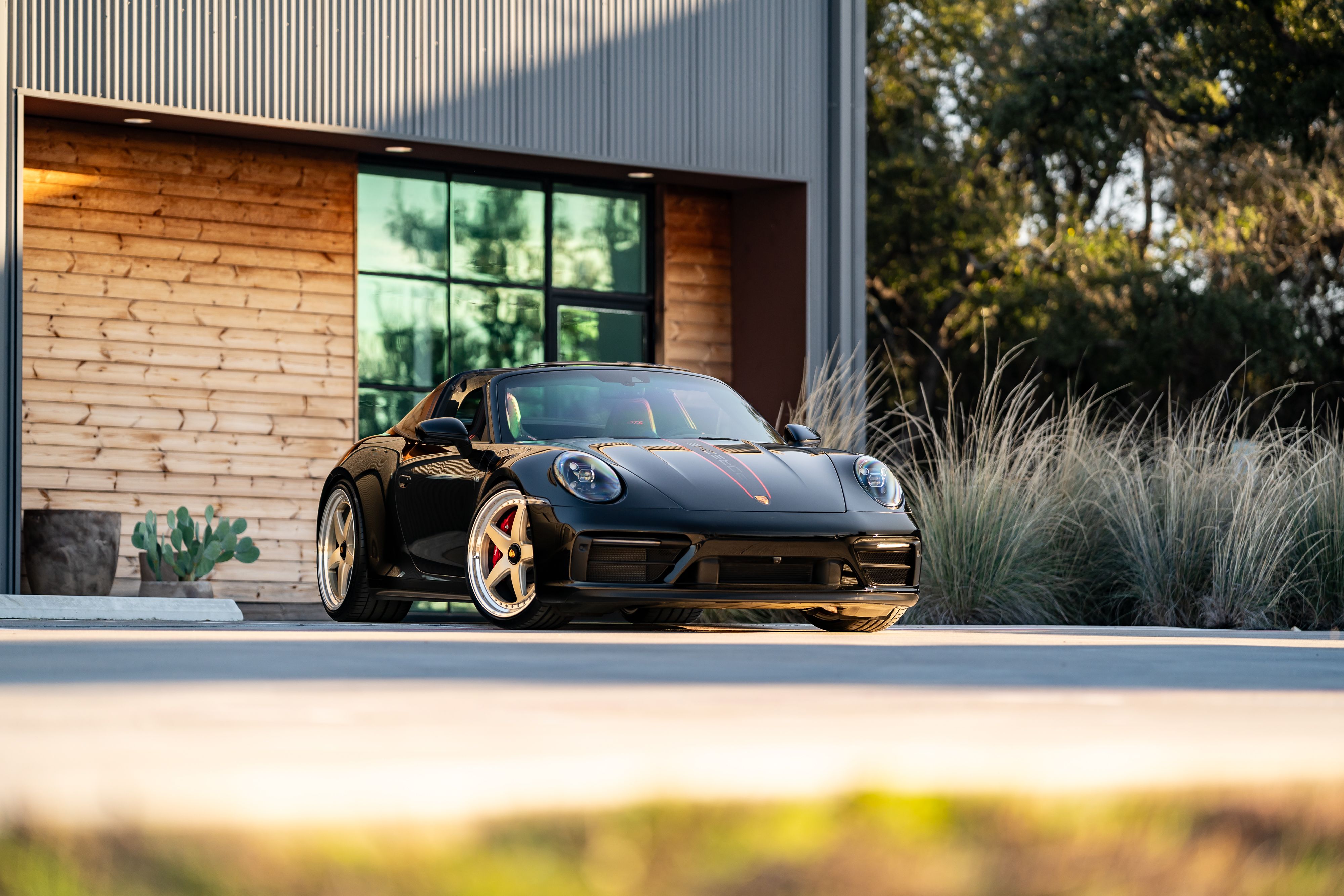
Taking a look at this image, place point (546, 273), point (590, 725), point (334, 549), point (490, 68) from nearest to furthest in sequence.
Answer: point (590, 725)
point (334, 549)
point (490, 68)
point (546, 273)

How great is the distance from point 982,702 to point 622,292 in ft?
35.6

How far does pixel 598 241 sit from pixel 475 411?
6.10m

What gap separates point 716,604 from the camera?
6.95 meters

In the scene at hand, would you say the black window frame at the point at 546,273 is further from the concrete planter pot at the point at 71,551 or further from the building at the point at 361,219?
the concrete planter pot at the point at 71,551

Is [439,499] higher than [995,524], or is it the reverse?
[439,499]

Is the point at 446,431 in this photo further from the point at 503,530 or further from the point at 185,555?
the point at 185,555

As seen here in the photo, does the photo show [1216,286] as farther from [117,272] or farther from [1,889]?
[1,889]

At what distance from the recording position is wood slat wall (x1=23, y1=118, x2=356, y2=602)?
1217 centimetres

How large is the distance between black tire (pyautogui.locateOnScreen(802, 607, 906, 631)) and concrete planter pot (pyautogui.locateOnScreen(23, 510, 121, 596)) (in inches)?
200

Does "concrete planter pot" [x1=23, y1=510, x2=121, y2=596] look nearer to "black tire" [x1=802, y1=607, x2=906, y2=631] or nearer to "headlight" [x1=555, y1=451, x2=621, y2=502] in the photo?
"headlight" [x1=555, y1=451, x2=621, y2=502]

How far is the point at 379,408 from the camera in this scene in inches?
529

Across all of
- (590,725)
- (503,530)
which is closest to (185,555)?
(503,530)

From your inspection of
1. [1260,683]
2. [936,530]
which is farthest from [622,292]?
[1260,683]

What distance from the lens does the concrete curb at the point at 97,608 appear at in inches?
356
